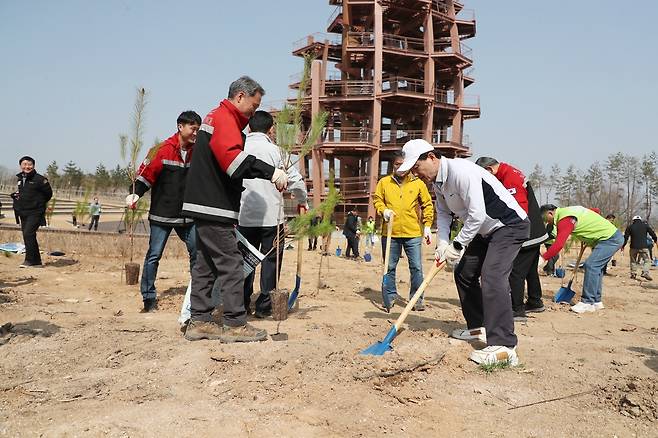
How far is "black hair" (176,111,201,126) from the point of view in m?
4.30

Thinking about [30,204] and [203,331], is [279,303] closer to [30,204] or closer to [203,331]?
[203,331]

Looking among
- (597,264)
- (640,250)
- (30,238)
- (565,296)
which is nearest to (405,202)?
(597,264)

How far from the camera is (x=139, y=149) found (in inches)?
243

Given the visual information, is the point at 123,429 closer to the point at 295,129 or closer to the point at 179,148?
the point at 179,148

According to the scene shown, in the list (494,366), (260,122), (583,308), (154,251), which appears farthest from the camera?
(583,308)

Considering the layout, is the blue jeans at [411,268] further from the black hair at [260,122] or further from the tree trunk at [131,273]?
the tree trunk at [131,273]

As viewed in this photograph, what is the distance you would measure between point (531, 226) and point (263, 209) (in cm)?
277

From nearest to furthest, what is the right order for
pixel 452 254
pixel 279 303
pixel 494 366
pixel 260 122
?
pixel 494 366, pixel 452 254, pixel 279 303, pixel 260 122

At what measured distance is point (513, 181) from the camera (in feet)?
15.0

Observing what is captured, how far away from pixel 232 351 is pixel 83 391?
0.82m

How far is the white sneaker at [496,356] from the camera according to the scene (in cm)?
306

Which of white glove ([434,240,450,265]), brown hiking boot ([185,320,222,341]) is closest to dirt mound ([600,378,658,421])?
white glove ([434,240,450,265])

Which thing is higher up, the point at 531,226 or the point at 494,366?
the point at 531,226

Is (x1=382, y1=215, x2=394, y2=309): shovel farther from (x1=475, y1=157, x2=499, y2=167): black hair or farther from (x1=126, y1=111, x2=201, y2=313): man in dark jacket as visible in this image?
(x1=126, y1=111, x2=201, y2=313): man in dark jacket
